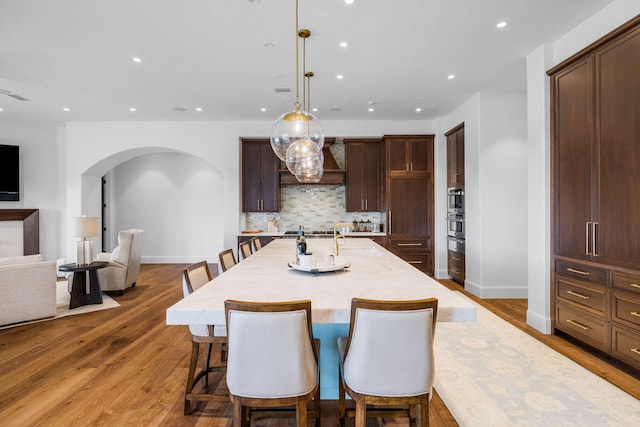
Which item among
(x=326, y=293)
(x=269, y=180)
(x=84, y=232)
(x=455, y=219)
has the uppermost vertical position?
(x=269, y=180)

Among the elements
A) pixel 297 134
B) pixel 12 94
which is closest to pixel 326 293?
pixel 297 134

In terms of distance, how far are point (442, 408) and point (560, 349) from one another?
65.9 inches

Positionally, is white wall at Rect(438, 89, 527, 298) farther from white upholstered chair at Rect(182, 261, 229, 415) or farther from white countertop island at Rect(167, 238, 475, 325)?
white upholstered chair at Rect(182, 261, 229, 415)

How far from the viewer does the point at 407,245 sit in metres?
6.01

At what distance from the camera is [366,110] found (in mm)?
5605

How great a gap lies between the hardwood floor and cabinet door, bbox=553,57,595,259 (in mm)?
1045

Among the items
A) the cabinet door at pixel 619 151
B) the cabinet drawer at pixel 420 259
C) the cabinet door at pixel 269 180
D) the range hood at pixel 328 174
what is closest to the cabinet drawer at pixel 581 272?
the cabinet door at pixel 619 151

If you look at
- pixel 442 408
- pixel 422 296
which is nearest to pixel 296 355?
pixel 422 296

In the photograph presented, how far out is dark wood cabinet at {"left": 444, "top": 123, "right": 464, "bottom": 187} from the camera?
5410 mm

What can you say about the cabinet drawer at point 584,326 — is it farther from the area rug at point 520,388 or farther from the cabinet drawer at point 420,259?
the cabinet drawer at point 420,259

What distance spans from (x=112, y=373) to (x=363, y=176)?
4881mm

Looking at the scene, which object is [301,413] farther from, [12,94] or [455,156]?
[12,94]

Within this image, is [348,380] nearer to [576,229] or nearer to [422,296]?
[422,296]

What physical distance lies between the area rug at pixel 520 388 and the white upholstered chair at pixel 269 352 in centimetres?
125
